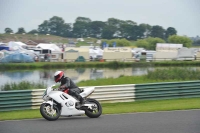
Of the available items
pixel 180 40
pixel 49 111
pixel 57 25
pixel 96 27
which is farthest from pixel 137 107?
pixel 180 40

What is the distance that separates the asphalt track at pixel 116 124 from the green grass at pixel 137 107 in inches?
39.1

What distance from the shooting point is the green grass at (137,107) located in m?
12.2

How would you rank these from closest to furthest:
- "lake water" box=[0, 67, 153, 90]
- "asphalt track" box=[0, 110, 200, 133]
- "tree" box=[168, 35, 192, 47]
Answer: "asphalt track" box=[0, 110, 200, 133] < "lake water" box=[0, 67, 153, 90] < "tree" box=[168, 35, 192, 47]

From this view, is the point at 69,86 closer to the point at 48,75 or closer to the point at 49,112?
the point at 49,112

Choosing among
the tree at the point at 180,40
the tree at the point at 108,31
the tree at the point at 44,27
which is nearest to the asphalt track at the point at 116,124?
the tree at the point at 44,27

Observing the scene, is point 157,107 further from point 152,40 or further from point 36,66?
point 152,40

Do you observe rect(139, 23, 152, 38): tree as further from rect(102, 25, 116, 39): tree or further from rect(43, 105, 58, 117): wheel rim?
rect(43, 105, 58, 117): wheel rim

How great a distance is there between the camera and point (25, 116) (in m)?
12.0

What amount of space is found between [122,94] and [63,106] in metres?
4.50

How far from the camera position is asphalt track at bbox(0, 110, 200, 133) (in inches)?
360

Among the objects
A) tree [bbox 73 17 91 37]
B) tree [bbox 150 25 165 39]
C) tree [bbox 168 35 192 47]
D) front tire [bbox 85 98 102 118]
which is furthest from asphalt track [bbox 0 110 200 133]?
tree [bbox 168 35 192 47]

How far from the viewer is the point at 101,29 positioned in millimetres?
54719

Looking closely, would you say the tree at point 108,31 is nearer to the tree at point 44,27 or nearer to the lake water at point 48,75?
the tree at point 44,27

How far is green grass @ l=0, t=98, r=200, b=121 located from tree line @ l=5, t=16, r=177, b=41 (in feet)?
117
